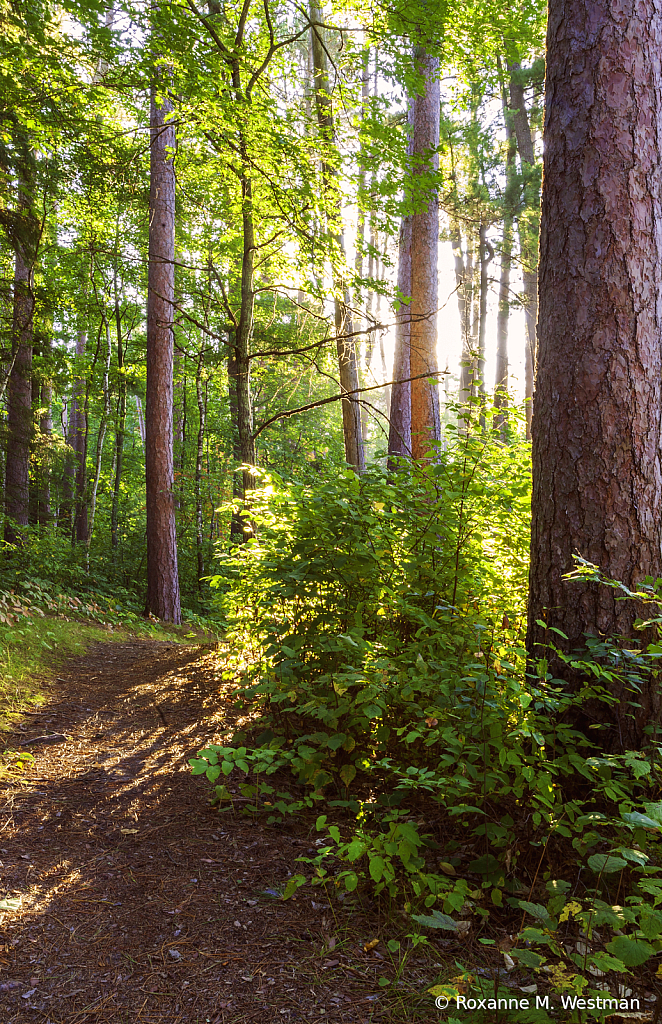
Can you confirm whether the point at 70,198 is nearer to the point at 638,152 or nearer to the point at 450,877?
the point at 638,152

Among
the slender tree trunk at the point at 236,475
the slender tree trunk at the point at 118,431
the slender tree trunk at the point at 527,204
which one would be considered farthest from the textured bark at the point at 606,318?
the slender tree trunk at the point at 527,204

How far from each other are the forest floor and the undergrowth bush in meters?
0.16

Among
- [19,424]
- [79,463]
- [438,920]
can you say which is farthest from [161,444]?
[438,920]

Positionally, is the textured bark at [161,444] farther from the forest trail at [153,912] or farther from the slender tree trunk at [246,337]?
the forest trail at [153,912]

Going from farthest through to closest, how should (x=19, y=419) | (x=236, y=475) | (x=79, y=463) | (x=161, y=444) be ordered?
(x=79, y=463) → (x=236, y=475) → (x=161, y=444) → (x=19, y=419)

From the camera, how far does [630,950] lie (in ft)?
5.00

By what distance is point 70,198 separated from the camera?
1007 centimetres

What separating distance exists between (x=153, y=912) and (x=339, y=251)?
6272 mm

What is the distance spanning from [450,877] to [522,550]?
1953 millimetres

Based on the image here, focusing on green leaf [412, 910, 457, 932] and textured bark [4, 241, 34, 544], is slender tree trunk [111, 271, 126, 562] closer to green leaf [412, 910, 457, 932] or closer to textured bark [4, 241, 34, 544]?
textured bark [4, 241, 34, 544]

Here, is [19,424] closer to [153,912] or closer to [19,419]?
[19,419]

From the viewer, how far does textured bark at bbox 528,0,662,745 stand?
276cm

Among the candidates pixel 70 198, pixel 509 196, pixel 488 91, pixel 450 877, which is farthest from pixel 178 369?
pixel 450 877

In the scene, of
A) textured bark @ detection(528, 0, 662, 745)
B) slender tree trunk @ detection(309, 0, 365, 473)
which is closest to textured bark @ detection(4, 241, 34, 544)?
slender tree trunk @ detection(309, 0, 365, 473)
